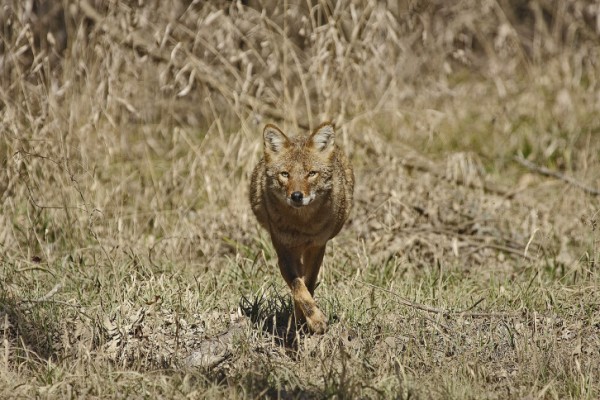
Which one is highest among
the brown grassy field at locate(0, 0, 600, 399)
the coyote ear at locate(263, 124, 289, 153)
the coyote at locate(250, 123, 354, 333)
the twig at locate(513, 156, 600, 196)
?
the coyote ear at locate(263, 124, 289, 153)

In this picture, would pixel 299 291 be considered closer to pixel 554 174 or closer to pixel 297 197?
pixel 297 197

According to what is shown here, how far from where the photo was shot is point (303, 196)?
5145 mm

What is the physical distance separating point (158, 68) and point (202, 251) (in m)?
2.73

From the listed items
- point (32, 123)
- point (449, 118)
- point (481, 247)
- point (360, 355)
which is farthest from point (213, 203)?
point (449, 118)

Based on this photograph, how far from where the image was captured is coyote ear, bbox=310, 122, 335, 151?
18.0 feet

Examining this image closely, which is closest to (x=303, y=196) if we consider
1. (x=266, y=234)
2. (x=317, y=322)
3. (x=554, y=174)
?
(x=317, y=322)

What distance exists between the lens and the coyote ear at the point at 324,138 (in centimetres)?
550

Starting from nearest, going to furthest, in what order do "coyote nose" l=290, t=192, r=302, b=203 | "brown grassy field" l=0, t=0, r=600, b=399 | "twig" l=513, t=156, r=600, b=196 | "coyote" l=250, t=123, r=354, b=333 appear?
"brown grassy field" l=0, t=0, r=600, b=399
"coyote nose" l=290, t=192, r=302, b=203
"coyote" l=250, t=123, r=354, b=333
"twig" l=513, t=156, r=600, b=196

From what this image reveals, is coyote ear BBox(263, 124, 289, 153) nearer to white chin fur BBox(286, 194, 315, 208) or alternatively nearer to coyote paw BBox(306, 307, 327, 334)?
white chin fur BBox(286, 194, 315, 208)

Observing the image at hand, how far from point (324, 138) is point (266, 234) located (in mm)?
1953

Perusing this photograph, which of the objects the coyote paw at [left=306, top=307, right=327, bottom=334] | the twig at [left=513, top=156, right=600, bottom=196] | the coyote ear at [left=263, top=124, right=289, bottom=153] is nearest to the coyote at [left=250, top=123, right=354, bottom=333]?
the coyote ear at [left=263, top=124, right=289, bottom=153]

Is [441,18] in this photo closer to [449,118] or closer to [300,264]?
[449,118]

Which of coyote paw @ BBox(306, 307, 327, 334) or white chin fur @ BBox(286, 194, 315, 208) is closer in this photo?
coyote paw @ BBox(306, 307, 327, 334)

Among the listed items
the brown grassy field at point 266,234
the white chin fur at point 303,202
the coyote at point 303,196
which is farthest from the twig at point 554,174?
the white chin fur at point 303,202
